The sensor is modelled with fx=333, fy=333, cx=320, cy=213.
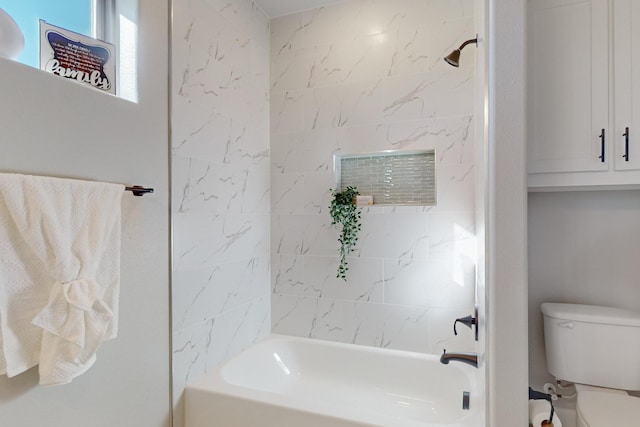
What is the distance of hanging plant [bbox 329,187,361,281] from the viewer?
2.41 meters

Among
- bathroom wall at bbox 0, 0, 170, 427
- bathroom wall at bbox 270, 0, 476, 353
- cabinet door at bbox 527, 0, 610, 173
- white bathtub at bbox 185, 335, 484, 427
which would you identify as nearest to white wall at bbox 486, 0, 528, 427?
cabinet door at bbox 527, 0, 610, 173

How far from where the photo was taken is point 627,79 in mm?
1208

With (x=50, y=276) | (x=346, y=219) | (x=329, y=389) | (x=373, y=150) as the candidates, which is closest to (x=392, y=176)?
(x=373, y=150)

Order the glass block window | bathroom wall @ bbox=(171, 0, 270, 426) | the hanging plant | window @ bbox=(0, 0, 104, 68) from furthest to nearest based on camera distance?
the hanging plant < the glass block window < bathroom wall @ bbox=(171, 0, 270, 426) < window @ bbox=(0, 0, 104, 68)

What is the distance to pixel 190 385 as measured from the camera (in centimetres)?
184

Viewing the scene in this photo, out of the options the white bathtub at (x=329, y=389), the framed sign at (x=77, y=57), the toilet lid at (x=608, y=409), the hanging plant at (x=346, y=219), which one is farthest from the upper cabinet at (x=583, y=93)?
the framed sign at (x=77, y=57)

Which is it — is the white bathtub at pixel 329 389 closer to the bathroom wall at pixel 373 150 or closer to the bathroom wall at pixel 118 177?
the bathroom wall at pixel 373 150

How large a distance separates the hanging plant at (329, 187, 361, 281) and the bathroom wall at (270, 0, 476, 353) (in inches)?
2.2

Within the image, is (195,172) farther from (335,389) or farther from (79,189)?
(335,389)

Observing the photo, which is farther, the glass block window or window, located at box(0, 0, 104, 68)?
the glass block window

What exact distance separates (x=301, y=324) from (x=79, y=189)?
180cm

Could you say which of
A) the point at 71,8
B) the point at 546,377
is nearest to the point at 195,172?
the point at 71,8

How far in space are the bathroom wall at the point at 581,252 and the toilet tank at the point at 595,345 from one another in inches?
4.1

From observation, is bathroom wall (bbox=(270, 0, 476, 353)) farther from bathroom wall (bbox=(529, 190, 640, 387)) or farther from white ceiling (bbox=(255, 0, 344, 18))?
bathroom wall (bbox=(529, 190, 640, 387))
